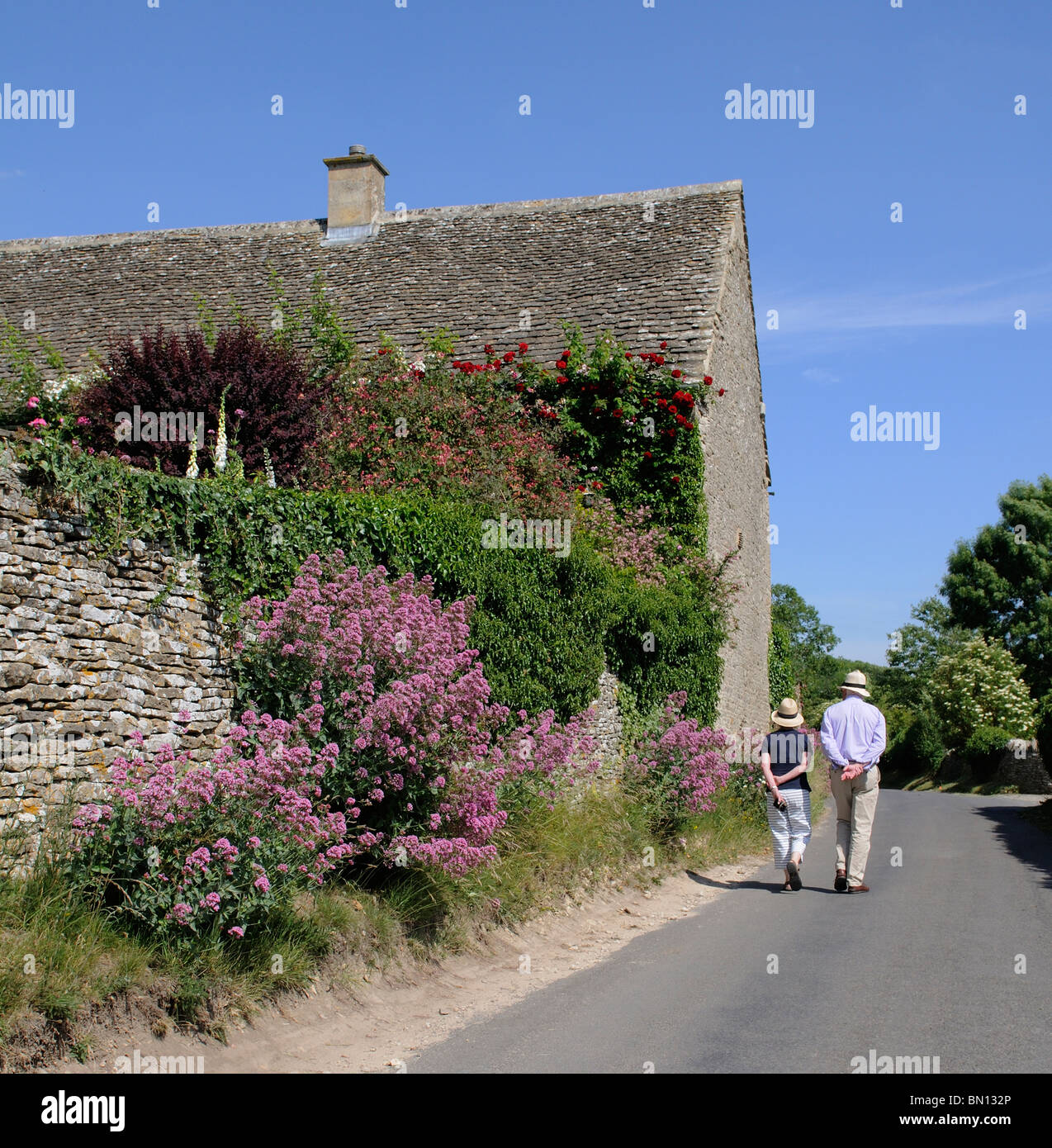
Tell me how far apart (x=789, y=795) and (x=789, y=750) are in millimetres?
435

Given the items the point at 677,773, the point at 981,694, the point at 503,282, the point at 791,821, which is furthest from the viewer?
the point at 981,694

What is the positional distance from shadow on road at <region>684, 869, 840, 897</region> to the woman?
146mm

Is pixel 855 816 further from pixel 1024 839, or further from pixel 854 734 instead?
pixel 1024 839

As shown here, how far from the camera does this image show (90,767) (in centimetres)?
593

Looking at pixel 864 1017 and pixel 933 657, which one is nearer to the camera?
pixel 864 1017

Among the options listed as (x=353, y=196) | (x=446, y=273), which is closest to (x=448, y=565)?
(x=446, y=273)

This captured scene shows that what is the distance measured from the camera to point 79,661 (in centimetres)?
595

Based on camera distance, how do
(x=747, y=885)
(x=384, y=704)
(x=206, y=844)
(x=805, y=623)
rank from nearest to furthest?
(x=206, y=844)
(x=384, y=704)
(x=747, y=885)
(x=805, y=623)

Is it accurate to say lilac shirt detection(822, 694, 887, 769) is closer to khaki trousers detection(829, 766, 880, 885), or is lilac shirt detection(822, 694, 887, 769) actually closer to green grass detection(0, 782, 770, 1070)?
khaki trousers detection(829, 766, 880, 885)

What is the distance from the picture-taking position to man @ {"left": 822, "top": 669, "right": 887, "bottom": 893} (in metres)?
9.03

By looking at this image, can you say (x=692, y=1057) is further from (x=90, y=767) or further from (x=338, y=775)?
(x=90, y=767)

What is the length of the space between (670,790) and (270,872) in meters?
6.12

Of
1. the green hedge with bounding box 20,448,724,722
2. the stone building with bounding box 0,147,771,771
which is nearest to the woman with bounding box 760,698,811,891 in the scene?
the green hedge with bounding box 20,448,724,722
